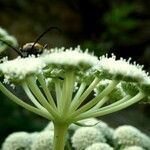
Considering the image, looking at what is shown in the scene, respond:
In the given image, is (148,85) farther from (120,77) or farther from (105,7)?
(105,7)

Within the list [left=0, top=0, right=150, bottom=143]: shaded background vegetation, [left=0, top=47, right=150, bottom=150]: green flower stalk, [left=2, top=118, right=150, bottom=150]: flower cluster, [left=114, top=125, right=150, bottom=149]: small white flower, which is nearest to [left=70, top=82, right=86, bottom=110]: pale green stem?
[left=0, top=47, right=150, bottom=150]: green flower stalk

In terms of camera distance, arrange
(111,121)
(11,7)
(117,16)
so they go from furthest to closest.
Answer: (11,7)
(117,16)
(111,121)

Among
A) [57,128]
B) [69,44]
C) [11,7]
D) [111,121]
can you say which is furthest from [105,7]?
[57,128]

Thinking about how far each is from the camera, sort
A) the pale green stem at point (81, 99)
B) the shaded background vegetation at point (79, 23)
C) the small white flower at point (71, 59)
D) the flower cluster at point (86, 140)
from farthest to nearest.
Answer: the shaded background vegetation at point (79, 23) → the flower cluster at point (86, 140) → the pale green stem at point (81, 99) → the small white flower at point (71, 59)

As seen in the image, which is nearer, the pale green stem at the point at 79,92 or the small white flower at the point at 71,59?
the small white flower at the point at 71,59

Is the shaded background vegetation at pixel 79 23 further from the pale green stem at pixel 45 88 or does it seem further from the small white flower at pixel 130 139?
the pale green stem at pixel 45 88

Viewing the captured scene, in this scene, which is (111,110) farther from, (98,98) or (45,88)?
(45,88)

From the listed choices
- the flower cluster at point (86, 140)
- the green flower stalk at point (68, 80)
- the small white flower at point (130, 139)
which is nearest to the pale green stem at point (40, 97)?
the green flower stalk at point (68, 80)

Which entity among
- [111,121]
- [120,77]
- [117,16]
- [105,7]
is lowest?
[120,77]
